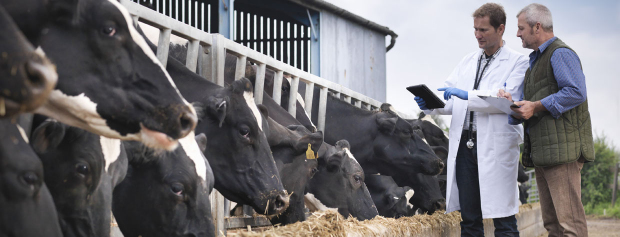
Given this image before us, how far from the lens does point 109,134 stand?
2172 mm

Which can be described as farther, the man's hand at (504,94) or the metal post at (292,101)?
the metal post at (292,101)

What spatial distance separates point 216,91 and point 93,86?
86.3 inches

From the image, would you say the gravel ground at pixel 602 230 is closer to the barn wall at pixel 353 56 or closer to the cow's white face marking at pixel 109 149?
the barn wall at pixel 353 56

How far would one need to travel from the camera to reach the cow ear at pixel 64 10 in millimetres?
2186

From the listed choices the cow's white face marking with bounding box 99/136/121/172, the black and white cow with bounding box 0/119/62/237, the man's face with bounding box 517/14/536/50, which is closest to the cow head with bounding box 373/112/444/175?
the man's face with bounding box 517/14/536/50

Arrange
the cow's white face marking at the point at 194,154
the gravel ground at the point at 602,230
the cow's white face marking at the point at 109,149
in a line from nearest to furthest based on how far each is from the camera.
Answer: the cow's white face marking at the point at 109,149 → the cow's white face marking at the point at 194,154 → the gravel ground at the point at 602,230

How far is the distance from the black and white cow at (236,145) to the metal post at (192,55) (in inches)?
19.9

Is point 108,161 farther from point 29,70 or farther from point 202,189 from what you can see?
point 29,70

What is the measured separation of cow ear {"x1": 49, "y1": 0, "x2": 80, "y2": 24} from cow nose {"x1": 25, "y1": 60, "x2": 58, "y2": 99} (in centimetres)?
61

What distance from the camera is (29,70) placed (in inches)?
63.9

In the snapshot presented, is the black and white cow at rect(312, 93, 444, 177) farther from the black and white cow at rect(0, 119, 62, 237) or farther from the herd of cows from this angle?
the black and white cow at rect(0, 119, 62, 237)

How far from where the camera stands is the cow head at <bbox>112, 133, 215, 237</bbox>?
326 centimetres

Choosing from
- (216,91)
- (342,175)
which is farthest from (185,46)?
(342,175)

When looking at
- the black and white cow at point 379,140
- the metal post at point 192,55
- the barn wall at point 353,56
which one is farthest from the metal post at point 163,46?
the barn wall at point 353,56
